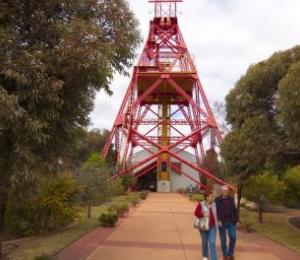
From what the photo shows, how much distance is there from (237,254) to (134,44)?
235 inches

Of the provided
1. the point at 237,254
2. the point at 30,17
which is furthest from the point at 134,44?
the point at 237,254

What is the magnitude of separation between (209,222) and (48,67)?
461cm

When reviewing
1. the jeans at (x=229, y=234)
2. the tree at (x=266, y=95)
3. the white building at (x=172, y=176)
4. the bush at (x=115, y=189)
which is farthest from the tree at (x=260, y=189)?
the white building at (x=172, y=176)

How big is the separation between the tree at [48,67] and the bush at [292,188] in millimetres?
20989

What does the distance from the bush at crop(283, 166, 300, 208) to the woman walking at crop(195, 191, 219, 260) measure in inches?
733

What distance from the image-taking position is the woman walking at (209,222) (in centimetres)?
988

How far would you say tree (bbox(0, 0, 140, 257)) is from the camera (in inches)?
284

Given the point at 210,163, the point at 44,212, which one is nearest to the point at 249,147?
the point at 44,212

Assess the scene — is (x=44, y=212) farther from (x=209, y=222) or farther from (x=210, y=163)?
(x=210, y=163)

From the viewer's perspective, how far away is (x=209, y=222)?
9898mm

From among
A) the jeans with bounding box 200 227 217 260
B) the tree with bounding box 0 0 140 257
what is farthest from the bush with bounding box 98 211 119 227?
the tree with bounding box 0 0 140 257

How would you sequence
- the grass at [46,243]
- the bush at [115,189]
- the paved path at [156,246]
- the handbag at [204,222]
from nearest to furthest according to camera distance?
the handbag at [204,222]
the grass at [46,243]
the paved path at [156,246]
the bush at [115,189]

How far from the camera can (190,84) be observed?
48.5 meters

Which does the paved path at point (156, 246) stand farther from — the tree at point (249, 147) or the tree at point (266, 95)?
the tree at point (266, 95)
